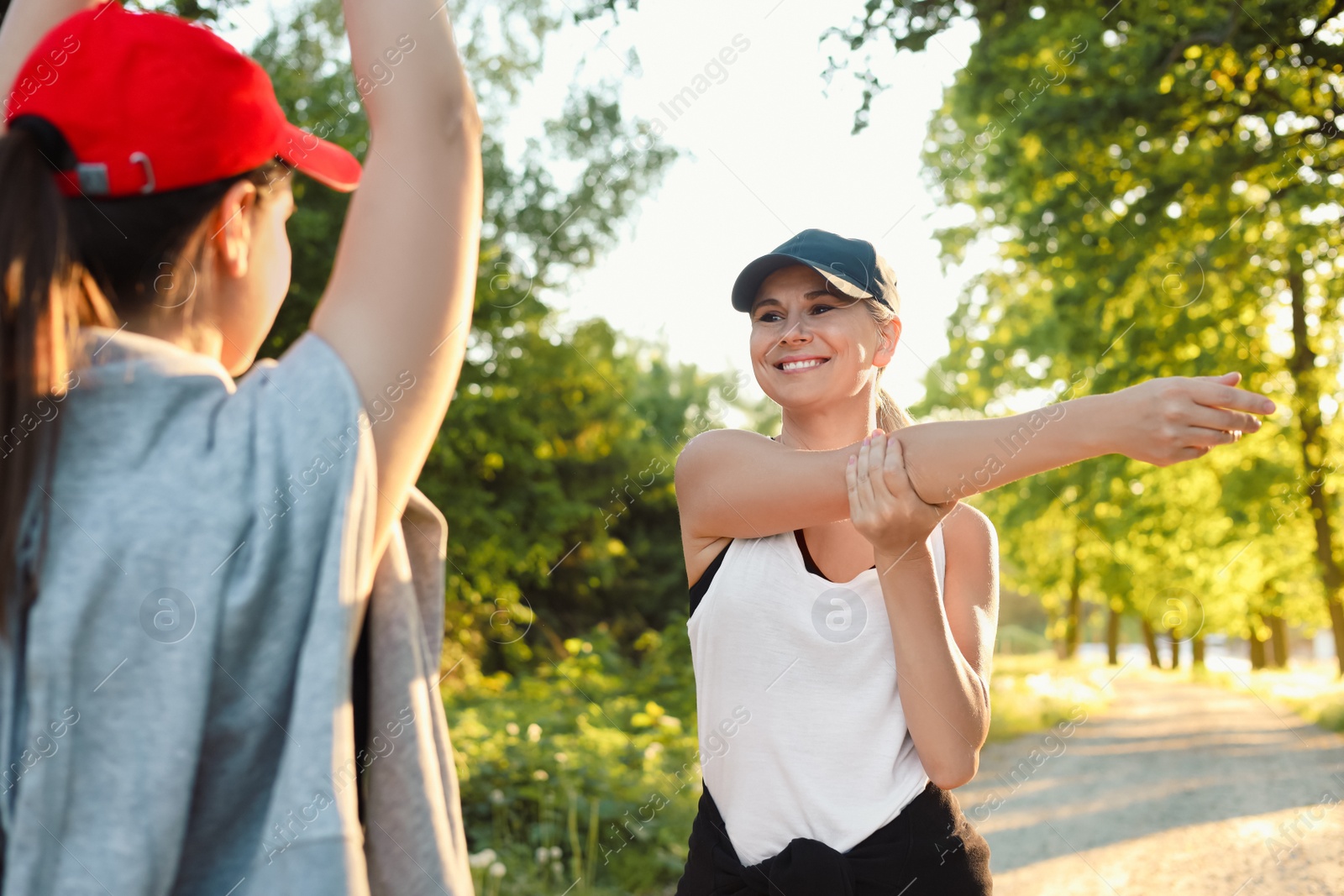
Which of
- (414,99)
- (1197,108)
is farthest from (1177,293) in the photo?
(414,99)

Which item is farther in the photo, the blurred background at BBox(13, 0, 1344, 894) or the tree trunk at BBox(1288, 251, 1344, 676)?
the tree trunk at BBox(1288, 251, 1344, 676)

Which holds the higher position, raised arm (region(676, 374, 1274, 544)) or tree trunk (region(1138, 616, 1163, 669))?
raised arm (region(676, 374, 1274, 544))

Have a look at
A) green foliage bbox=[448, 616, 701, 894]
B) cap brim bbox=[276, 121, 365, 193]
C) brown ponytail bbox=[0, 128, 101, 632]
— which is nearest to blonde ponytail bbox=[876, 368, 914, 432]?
cap brim bbox=[276, 121, 365, 193]

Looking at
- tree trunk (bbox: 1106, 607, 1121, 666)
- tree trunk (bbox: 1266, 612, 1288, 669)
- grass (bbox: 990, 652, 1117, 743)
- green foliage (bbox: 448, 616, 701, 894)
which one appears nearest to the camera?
green foliage (bbox: 448, 616, 701, 894)

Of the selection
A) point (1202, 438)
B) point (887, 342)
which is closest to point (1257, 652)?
point (887, 342)

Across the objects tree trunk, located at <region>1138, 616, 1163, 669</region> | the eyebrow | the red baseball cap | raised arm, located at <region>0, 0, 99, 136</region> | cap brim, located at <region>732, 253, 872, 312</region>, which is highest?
raised arm, located at <region>0, 0, 99, 136</region>

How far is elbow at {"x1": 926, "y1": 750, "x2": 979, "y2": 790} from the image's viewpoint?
1932 millimetres

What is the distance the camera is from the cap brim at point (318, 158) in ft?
3.54

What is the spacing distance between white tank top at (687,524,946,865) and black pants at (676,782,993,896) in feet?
0.10

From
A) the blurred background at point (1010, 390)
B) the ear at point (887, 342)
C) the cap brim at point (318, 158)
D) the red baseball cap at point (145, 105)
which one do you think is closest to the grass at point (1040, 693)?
the blurred background at point (1010, 390)

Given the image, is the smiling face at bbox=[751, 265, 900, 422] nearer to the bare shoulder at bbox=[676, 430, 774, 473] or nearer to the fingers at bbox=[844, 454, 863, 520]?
the bare shoulder at bbox=[676, 430, 774, 473]

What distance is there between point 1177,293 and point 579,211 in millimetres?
6796

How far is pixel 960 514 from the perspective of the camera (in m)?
2.23

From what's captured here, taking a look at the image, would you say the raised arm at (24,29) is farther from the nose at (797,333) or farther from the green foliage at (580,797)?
the green foliage at (580,797)
